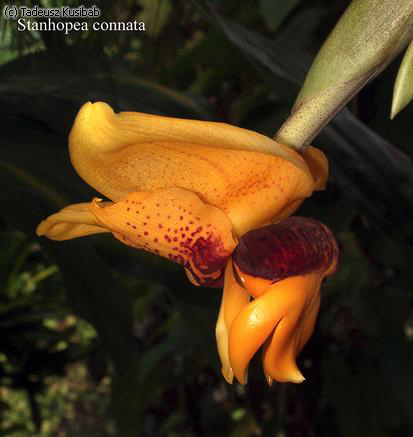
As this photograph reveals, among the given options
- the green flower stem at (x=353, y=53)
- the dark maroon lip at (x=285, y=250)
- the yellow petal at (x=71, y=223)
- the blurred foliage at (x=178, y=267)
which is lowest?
the blurred foliage at (x=178, y=267)

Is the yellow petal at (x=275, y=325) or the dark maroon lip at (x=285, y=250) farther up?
the dark maroon lip at (x=285, y=250)

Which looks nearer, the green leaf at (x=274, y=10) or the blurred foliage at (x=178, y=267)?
the blurred foliage at (x=178, y=267)

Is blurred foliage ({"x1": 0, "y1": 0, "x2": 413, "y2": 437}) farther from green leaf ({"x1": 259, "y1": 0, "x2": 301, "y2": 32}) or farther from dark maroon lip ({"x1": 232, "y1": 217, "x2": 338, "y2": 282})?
dark maroon lip ({"x1": 232, "y1": 217, "x2": 338, "y2": 282})

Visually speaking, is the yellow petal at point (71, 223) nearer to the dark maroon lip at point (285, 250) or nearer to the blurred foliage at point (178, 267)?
the dark maroon lip at point (285, 250)

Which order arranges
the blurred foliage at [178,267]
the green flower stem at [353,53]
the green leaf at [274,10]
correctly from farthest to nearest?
1. the green leaf at [274,10]
2. the blurred foliage at [178,267]
3. the green flower stem at [353,53]

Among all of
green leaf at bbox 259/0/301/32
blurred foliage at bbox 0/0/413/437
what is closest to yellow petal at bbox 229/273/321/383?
blurred foliage at bbox 0/0/413/437

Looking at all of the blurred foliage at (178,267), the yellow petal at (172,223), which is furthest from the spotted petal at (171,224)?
the blurred foliage at (178,267)

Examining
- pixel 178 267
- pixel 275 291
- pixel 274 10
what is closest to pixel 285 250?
pixel 275 291
